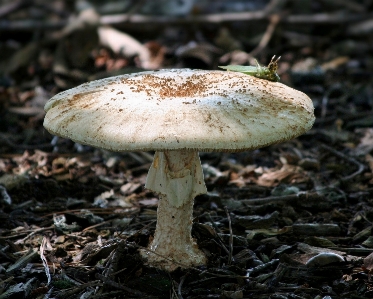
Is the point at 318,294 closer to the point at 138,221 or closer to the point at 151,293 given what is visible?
the point at 151,293

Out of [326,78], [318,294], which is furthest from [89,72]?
[318,294]

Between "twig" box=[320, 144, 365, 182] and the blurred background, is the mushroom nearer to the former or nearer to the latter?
→ "twig" box=[320, 144, 365, 182]

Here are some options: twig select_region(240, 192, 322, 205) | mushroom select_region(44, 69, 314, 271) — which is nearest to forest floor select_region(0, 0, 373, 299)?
twig select_region(240, 192, 322, 205)

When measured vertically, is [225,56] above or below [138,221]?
above

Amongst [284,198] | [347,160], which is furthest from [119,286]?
[347,160]

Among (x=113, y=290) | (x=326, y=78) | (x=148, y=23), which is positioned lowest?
(x=113, y=290)

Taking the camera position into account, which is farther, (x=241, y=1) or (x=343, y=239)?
(x=241, y=1)

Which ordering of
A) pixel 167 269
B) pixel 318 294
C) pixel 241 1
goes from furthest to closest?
pixel 241 1 < pixel 167 269 < pixel 318 294
